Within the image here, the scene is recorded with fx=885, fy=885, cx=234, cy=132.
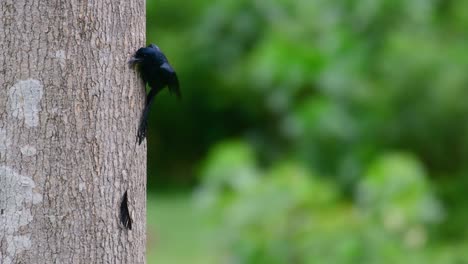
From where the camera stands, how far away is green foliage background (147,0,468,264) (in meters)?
4.90

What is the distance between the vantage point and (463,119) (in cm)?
496

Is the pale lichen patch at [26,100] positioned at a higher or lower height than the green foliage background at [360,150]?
lower

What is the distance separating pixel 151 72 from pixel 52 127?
250 millimetres

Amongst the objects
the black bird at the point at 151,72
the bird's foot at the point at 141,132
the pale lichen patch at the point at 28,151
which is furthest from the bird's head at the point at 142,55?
the pale lichen patch at the point at 28,151

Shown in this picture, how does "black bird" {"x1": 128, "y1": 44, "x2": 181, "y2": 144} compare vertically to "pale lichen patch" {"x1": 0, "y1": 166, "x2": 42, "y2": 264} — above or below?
above

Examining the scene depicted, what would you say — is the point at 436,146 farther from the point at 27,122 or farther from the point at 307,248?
the point at 27,122

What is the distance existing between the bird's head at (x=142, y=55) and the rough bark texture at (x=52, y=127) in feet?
0.22

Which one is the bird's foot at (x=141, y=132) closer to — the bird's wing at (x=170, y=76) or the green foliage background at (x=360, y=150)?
the bird's wing at (x=170, y=76)

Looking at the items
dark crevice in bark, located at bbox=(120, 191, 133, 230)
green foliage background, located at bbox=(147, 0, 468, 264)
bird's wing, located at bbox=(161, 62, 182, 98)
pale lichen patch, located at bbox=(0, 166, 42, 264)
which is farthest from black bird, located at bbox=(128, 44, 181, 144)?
green foliage background, located at bbox=(147, 0, 468, 264)

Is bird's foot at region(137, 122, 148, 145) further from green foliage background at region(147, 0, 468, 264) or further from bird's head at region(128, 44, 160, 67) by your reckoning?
green foliage background at region(147, 0, 468, 264)

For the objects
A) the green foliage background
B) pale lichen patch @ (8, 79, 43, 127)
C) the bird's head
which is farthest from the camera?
the green foliage background

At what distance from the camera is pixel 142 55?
1.75 m

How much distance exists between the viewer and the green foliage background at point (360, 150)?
4.90 m

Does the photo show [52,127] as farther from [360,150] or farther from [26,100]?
[360,150]
